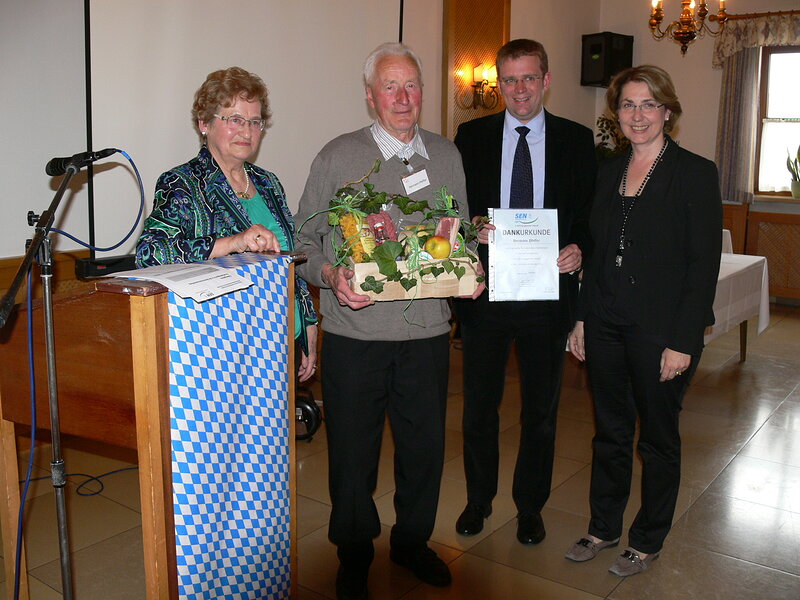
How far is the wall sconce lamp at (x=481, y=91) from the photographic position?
21.7 feet

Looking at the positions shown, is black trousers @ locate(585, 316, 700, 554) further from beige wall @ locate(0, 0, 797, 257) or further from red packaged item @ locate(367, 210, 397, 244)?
beige wall @ locate(0, 0, 797, 257)

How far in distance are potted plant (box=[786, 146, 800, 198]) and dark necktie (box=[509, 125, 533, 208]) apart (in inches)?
264

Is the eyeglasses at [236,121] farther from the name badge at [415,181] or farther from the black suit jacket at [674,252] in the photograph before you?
the black suit jacket at [674,252]

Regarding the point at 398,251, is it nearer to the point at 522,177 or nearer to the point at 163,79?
the point at 522,177

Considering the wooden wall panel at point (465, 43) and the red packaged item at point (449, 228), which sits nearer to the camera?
the red packaged item at point (449, 228)

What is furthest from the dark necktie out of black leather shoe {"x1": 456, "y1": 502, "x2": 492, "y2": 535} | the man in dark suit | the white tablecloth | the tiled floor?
the white tablecloth

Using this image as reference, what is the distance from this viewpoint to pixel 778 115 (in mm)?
8367

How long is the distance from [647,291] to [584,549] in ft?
3.40

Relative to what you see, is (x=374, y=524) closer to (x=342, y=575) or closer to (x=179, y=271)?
(x=342, y=575)

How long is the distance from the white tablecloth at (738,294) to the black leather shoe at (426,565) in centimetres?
304

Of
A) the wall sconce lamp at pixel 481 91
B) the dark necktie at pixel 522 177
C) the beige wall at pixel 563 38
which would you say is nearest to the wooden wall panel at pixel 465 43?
the wall sconce lamp at pixel 481 91

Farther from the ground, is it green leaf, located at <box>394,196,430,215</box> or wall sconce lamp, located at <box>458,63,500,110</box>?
wall sconce lamp, located at <box>458,63,500,110</box>

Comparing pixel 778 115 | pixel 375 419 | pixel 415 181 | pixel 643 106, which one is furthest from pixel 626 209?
pixel 778 115

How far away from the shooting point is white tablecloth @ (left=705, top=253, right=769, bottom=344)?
5.00 metres
